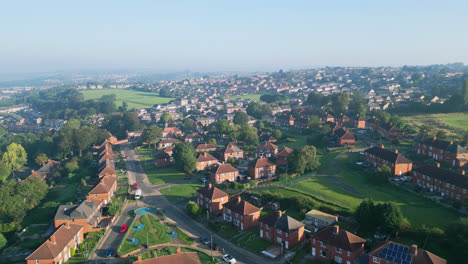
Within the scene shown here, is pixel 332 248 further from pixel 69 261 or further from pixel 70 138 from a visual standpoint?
pixel 70 138

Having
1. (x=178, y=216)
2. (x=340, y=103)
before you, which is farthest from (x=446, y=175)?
(x=340, y=103)

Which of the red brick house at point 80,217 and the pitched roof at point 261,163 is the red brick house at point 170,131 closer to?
the pitched roof at point 261,163

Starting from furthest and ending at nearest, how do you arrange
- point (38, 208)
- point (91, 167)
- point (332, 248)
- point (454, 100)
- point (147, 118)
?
point (147, 118) < point (454, 100) < point (91, 167) < point (38, 208) < point (332, 248)

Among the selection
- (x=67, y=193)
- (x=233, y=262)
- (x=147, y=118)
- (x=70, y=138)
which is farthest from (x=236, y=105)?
(x=233, y=262)

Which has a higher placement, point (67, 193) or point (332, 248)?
point (332, 248)

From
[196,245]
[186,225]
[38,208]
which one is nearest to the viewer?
[196,245]

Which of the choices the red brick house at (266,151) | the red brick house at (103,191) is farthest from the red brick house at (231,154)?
the red brick house at (103,191)

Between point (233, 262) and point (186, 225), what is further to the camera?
point (186, 225)
